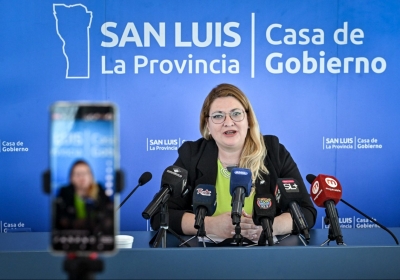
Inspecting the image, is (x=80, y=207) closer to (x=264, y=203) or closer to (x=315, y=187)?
(x=264, y=203)

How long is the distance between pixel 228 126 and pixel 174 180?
0.81 metres

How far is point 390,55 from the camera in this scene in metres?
3.54

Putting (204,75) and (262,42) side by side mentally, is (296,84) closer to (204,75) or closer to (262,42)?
(262,42)

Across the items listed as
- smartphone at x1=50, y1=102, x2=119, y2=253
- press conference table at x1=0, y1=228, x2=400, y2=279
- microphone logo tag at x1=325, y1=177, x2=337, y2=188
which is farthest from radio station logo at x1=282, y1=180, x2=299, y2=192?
smartphone at x1=50, y1=102, x2=119, y2=253

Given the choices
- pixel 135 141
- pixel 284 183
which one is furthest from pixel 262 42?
pixel 284 183

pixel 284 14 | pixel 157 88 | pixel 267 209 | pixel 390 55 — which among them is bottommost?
pixel 267 209

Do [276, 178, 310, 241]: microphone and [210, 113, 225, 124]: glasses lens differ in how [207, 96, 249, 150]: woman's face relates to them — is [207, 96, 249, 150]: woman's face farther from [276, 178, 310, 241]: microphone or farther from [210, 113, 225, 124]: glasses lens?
[276, 178, 310, 241]: microphone

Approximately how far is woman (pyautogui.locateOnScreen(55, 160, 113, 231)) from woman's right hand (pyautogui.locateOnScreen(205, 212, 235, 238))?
1630 mm

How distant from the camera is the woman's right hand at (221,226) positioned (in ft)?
7.27

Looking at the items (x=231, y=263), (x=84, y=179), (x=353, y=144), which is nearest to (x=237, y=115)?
(x=353, y=144)

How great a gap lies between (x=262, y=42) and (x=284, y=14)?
0.25 metres

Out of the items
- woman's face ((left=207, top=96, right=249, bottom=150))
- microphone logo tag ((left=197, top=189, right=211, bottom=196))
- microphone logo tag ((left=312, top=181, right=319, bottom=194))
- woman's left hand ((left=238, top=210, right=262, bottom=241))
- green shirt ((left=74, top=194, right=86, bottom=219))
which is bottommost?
woman's left hand ((left=238, top=210, right=262, bottom=241))

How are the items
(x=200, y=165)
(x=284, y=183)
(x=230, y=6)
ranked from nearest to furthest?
(x=284, y=183) → (x=200, y=165) → (x=230, y=6)

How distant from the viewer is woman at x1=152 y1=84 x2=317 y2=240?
254 cm
